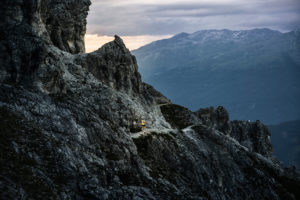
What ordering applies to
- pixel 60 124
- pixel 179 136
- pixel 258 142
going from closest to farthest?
pixel 60 124
pixel 179 136
pixel 258 142

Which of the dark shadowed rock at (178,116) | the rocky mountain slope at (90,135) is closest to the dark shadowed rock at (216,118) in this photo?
the dark shadowed rock at (178,116)

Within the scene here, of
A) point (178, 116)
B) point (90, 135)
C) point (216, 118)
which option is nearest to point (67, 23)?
point (178, 116)

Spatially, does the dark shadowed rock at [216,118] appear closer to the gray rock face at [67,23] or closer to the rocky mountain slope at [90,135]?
the rocky mountain slope at [90,135]

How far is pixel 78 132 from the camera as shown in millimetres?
65938

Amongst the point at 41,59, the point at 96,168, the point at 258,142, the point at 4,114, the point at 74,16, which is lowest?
the point at 258,142

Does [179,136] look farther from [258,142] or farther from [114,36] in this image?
[258,142]

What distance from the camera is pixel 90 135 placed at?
68125 millimetres

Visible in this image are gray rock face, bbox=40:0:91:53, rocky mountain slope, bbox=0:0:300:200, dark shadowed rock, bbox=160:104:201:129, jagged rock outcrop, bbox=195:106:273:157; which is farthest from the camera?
jagged rock outcrop, bbox=195:106:273:157

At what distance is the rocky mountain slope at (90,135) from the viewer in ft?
179

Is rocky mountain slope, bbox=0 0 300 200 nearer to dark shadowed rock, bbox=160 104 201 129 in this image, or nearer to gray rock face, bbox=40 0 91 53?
gray rock face, bbox=40 0 91 53

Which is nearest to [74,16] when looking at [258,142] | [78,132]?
[78,132]

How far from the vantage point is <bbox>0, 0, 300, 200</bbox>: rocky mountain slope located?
179 feet

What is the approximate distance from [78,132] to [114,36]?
41140 mm

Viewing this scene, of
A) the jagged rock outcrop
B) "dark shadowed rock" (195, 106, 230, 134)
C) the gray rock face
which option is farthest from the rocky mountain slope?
the jagged rock outcrop
